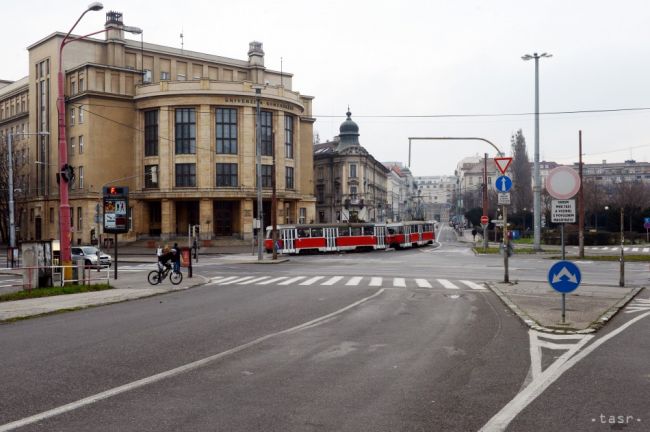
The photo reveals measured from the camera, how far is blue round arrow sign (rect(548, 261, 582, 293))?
1090cm

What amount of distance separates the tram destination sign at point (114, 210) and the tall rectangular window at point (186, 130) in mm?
43250

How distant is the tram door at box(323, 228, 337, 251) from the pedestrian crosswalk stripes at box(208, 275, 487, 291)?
89.7ft

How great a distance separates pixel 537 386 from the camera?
7.26 m

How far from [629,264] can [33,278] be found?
27.9 meters

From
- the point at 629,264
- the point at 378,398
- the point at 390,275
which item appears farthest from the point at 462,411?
the point at 629,264

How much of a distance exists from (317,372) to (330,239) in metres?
46.8

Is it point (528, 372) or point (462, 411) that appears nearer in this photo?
point (462, 411)

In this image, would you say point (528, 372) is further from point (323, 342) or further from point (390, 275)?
point (390, 275)

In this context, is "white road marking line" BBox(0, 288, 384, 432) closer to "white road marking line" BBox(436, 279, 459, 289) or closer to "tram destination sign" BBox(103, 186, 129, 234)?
"white road marking line" BBox(436, 279, 459, 289)

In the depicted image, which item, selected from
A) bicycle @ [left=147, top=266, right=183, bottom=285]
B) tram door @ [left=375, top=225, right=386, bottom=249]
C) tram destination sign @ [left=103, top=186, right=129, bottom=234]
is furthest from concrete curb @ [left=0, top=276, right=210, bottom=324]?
tram door @ [left=375, top=225, right=386, bottom=249]

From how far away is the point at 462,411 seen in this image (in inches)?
248

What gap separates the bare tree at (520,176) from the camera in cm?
10262

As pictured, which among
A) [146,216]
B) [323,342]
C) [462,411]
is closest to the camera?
[462,411]

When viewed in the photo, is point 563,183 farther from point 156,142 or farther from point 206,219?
point 156,142
